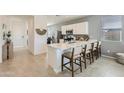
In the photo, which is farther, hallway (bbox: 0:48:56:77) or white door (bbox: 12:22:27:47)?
white door (bbox: 12:22:27:47)

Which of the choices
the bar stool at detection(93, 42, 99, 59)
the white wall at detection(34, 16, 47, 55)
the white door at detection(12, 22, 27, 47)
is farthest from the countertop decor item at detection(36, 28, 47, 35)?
the bar stool at detection(93, 42, 99, 59)

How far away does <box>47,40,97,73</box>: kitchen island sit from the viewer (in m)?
1.87

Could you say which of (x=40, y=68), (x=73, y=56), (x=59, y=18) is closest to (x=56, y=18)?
(x=59, y=18)

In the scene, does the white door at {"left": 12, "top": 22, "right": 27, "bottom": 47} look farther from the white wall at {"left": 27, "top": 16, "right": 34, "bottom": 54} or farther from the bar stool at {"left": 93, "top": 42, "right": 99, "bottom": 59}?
the bar stool at {"left": 93, "top": 42, "right": 99, "bottom": 59}

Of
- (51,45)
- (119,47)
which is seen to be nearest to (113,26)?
(119,47)

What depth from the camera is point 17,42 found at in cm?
190

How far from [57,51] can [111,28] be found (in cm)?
93

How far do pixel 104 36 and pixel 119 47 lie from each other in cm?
27

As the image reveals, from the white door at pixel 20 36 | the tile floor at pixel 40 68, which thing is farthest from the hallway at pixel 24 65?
→ the white door at pixel 20 36

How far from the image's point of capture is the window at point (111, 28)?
1.70 m

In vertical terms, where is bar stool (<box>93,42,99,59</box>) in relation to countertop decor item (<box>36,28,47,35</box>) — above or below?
below

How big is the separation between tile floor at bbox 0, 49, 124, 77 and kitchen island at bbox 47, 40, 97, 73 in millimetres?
94

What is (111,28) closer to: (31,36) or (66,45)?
(66,45)
